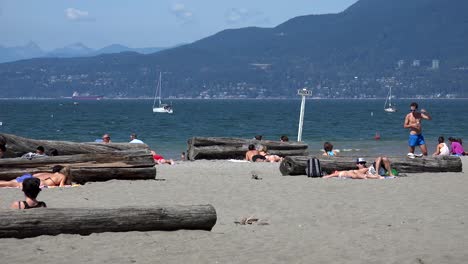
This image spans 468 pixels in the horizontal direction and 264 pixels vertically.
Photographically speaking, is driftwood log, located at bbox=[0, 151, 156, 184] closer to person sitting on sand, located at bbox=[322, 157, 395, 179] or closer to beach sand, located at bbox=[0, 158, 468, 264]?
beach sand, located at bbox=[0, 158, 468, 264]

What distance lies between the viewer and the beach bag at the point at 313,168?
17.2 meters

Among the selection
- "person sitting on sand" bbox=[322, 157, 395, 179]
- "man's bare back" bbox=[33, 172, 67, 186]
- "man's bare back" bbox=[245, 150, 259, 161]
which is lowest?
"man's bare back" bbox=[245, 150, 259, 161]

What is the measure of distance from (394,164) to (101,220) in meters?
10.0

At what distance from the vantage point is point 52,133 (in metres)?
56.0

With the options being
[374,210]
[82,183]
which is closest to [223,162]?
[82,183]

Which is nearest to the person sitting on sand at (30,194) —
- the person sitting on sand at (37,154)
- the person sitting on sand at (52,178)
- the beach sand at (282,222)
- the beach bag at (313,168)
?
the beach sand at (282,222)

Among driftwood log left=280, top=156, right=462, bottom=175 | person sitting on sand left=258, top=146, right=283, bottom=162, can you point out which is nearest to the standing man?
driftwood log left=280, top=156, right=462, bottom=175

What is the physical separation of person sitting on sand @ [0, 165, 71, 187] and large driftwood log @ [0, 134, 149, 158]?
1.68 metres

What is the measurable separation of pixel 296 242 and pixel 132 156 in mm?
6858

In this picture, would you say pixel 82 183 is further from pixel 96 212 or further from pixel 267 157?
pixel 267 157

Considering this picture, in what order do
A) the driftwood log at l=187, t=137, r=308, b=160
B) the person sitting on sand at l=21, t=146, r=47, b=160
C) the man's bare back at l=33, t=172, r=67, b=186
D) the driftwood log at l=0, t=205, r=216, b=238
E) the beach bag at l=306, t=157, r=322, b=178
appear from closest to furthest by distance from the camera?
the driftwood log at l=0, t=205, r=216, b=238
the man's bare back at l=33, t=172, r=67, b=186
the person sitting on sand at l=21, t=146, r=47, b=160
the beach bag at l=306, t=157, r=322, b=178
the driftwood log at l=187, t=137, r=308, b=160

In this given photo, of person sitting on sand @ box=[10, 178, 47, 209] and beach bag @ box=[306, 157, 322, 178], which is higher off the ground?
person sitting on sand @ box=[10, 178, 47, 209]

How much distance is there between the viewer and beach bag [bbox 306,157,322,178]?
17250mm

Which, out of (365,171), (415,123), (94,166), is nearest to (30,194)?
(94,166)
